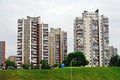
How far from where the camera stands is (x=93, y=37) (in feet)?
527

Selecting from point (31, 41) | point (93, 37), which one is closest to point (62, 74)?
point (93, 37)

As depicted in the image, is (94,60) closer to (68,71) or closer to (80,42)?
(80,42)

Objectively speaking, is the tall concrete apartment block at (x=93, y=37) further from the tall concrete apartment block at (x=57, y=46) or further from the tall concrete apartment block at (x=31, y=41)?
the tall concrete apartment block at (x=57, y=46)

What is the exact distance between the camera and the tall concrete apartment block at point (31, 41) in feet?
542

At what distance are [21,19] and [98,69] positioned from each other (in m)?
83.1

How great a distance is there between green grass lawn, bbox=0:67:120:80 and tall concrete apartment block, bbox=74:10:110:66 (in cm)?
6698

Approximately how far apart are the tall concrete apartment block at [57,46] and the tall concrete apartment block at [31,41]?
45.9 feet

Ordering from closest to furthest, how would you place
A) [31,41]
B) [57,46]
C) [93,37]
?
[93,37] → [31,41] → [57,46]

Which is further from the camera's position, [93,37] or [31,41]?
[31,41]

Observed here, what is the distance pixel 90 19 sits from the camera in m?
165

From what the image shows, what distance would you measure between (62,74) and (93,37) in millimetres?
77833

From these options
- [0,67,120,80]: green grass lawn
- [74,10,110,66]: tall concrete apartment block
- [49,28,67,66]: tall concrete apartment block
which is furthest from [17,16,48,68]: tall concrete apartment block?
[0,67,120,80]: green grass lawn

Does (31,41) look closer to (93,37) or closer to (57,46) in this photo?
(57,46)

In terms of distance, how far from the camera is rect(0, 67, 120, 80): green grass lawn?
79.9 metres
